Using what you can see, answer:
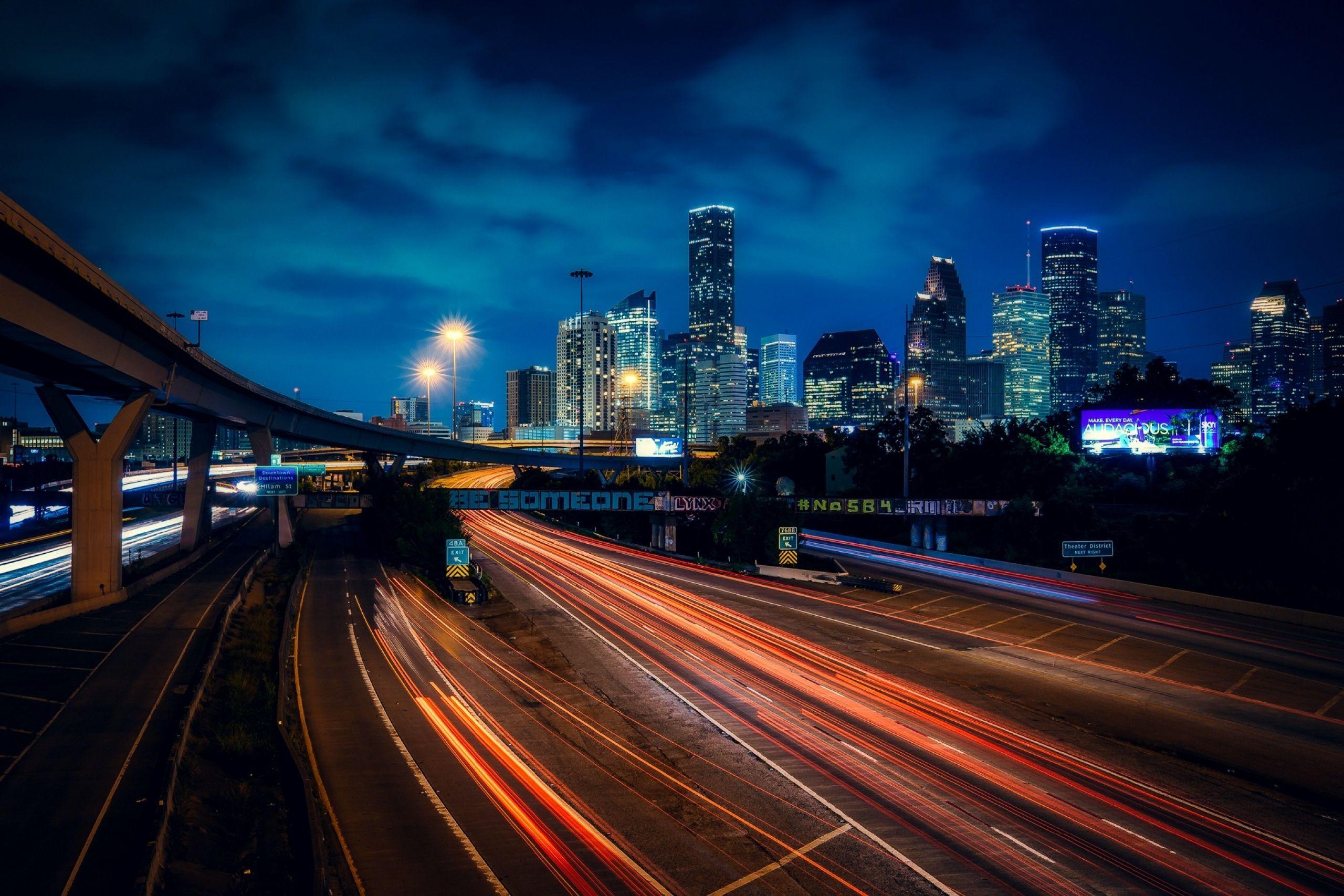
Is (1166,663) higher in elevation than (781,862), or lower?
lower

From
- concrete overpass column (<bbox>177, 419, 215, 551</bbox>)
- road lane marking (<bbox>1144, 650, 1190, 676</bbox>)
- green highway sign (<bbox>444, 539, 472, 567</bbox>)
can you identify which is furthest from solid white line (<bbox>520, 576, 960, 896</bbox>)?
concrete overpass column (<bbox>177, 419, 215, 551</bbox>)

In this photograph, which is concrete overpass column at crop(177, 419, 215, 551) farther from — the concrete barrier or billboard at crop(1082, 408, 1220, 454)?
billboard at crop(1082, 408, 1220, 454)

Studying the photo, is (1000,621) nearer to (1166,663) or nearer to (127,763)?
(1166,663)

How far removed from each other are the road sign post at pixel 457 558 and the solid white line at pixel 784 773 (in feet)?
42.3

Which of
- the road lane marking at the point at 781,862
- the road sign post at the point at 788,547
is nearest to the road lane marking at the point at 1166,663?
the road lane marking at the point at 781,862

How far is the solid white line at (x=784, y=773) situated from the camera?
13.8 meters

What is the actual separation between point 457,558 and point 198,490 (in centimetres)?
3039

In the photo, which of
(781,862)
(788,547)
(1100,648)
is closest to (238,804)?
(781,862)

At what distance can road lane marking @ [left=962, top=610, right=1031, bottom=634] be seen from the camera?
35.9 m

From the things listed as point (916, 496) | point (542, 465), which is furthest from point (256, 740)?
point (542, 465)

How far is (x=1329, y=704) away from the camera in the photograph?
81.9 feet

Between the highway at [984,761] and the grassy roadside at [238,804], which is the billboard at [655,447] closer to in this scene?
the highway at [984,761]

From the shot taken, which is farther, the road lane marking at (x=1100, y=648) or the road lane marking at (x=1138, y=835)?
the road lane marking at (x=1100, y=648)

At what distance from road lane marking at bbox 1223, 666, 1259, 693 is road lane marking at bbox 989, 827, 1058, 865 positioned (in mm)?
15761
